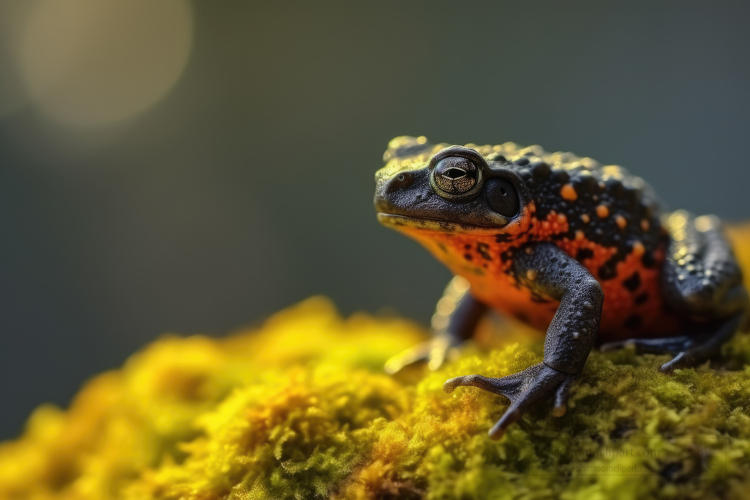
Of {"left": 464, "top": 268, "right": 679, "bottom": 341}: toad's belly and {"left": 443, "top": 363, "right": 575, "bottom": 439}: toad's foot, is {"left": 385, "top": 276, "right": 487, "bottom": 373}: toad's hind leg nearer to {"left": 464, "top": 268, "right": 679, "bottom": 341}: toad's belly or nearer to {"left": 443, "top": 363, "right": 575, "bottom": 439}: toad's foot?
{"left": 464, "top": 268, "right": 679, "bottom": 341}: toad's belly

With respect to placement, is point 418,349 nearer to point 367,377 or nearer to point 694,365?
point 367,377

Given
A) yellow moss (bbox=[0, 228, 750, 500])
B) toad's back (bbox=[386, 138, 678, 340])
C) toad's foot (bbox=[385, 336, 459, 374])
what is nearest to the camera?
yellow moss (bbox=[0, 228, 750, 500])

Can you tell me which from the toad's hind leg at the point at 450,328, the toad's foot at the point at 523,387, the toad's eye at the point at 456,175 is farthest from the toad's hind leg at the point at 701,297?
the toad's hind leg at the point at 450,328

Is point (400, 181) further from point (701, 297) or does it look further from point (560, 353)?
point (701, 297)

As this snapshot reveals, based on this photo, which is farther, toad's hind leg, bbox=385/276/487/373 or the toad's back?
toad's hind leg, bbox=385/276/487/373

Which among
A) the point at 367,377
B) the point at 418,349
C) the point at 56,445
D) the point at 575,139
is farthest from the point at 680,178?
the point at 56,445

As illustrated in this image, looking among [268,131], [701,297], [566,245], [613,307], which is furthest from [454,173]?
[268,131]

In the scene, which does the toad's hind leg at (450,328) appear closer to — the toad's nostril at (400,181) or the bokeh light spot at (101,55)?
the toad's nostril at (400,181)

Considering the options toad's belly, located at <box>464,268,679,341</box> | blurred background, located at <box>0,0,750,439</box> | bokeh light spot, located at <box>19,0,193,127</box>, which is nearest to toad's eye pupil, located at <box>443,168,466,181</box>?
toad's belly, located at <box>464,268,679,341</box>
